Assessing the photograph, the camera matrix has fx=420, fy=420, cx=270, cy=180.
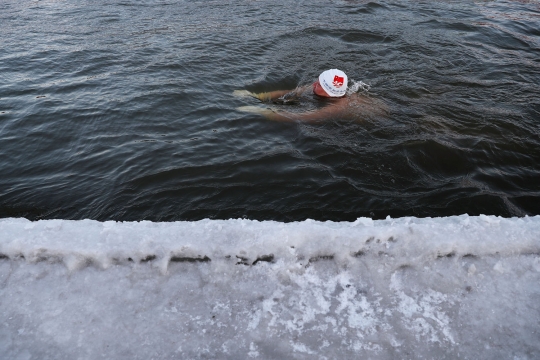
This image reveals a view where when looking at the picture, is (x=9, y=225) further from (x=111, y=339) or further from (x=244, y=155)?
(x=244, y=155)

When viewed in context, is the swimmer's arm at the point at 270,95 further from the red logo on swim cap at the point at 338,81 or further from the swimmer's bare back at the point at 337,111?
the red logo on swim cap at the point at 338,81

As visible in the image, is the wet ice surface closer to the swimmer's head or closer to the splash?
the swimmer's head

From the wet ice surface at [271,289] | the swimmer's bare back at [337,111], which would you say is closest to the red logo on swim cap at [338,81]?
the swimmer's bare back at [337,111]

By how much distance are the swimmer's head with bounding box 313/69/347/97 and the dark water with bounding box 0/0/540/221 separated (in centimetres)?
66

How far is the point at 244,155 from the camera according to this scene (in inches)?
232

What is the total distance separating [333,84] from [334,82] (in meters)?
0.04

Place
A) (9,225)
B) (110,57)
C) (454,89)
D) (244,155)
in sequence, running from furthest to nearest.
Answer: (110,57)
(454,89)
(244,155)
(9,225)

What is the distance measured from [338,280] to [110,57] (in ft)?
25.6

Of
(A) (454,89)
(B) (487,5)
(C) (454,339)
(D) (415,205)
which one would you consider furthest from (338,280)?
(B) (487,5)

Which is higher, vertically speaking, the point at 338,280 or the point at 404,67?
the point at 338,280

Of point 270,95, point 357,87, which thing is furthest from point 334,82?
point 270,95

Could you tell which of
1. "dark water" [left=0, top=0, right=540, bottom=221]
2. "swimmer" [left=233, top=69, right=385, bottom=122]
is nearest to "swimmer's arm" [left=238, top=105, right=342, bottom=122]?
"swimmer" [left=233, top=69, right=385, bottom=122]

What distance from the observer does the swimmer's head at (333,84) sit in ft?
23.8

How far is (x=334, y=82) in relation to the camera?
23.8 feet
